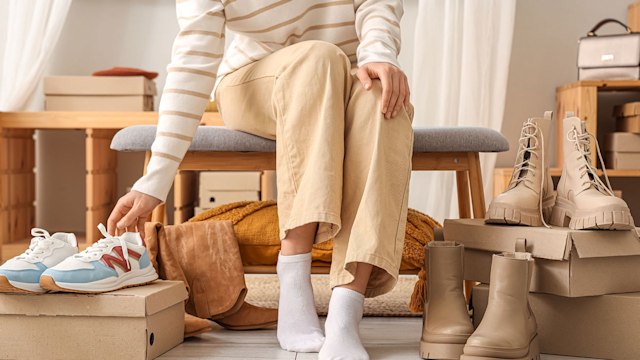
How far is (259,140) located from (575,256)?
652 millimetres

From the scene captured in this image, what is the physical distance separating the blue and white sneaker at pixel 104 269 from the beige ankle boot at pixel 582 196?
2.43ft

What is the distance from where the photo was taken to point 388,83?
130 cm

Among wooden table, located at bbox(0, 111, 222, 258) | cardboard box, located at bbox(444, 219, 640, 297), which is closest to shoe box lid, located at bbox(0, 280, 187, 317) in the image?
cardboard box, located at bbox(444, 219, 640, 297)

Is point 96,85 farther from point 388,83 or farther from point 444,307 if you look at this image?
point 444,307

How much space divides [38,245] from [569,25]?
2.26 m

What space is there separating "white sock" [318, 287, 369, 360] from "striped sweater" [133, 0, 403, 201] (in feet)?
1.20

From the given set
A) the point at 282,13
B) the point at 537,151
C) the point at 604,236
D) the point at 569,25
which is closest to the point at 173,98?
the point at 282,13

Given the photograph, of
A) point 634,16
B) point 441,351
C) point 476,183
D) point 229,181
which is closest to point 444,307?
point 441,351

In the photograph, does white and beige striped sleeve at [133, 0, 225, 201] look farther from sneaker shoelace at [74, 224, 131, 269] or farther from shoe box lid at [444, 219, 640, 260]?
shoe box lid at [444, 219, 640, 260]

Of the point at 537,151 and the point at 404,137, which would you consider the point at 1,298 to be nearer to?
the point at 404,137

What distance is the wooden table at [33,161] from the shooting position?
2.60 metres

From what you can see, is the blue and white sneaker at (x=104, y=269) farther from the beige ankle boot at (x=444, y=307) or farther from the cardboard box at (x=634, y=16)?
the cardboard box at (x=634, y=16)

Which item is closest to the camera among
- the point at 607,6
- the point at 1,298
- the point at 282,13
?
the point at 1,298

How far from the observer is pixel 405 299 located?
1.86 m
